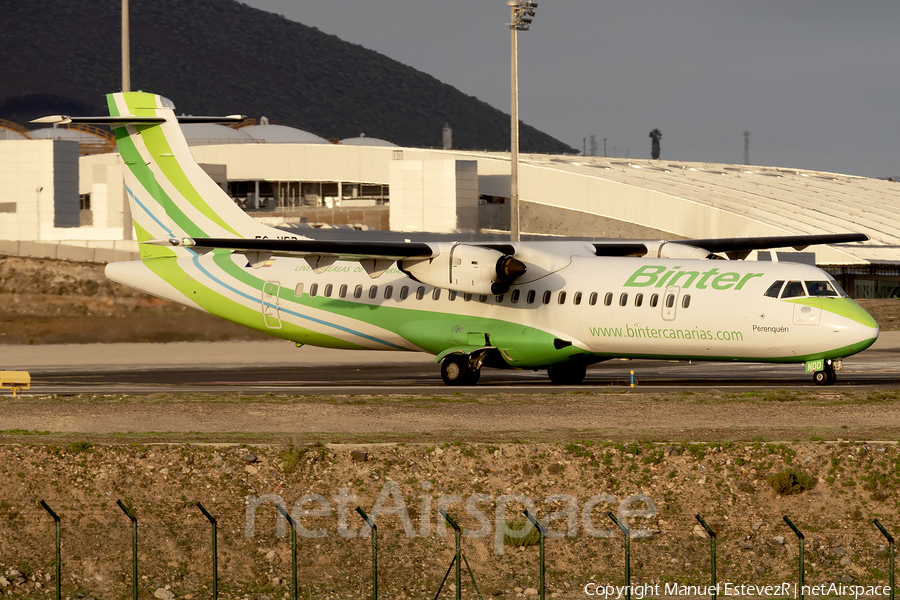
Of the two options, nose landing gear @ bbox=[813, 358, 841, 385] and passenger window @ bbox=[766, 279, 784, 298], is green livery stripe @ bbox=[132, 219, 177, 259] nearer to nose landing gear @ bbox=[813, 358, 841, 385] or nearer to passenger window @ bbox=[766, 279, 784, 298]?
passenger window @ bbox=[766, 279, 784, 298]

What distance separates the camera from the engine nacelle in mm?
27609

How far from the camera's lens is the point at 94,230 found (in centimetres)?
5247

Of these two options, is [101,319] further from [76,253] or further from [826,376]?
[826,376]

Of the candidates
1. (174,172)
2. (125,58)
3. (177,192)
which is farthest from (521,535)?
(125,58)

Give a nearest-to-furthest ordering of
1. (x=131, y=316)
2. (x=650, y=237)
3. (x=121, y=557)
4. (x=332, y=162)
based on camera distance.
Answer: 1. (x=121, y=557)
2. (x=131, y=316)
3. (x=650, y=237)
4. (x=332, y=162)

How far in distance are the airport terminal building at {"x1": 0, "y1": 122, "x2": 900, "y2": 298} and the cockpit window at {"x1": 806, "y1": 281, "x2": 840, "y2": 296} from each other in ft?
104

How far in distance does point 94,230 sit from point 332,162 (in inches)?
1043

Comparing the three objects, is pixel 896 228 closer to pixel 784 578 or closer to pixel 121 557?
pixel 784 578

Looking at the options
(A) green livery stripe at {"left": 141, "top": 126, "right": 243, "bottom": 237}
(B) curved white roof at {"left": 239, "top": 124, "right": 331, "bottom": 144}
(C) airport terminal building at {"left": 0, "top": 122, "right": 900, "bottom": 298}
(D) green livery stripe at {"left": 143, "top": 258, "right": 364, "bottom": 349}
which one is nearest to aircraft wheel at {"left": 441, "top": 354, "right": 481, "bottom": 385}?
(D) green livery stripe at {"left": 143, "top": 258, "right": 364, "bottom": 349}

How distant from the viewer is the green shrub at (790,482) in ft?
56.3

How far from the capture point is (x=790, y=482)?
17156mm

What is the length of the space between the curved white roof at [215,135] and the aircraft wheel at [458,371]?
200ft

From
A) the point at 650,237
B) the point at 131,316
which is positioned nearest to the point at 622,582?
the point at 131,316

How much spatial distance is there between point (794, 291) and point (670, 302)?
287 centimetres
